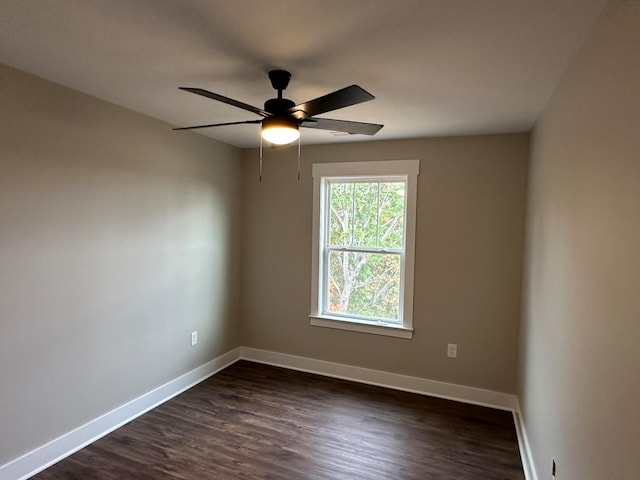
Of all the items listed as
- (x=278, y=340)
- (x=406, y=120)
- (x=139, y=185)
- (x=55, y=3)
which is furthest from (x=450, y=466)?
(x=55, y=3)

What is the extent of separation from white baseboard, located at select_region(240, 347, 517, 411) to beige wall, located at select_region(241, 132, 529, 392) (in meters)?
0.06

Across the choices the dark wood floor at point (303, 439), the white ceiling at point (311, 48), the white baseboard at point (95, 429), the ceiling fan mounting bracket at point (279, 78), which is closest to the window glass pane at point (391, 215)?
the white ceiling at point (311, 48)

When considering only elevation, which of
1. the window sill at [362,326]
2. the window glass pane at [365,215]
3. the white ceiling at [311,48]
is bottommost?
the window sill at [362,326]

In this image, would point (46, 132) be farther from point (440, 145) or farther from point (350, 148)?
point (440, 145)

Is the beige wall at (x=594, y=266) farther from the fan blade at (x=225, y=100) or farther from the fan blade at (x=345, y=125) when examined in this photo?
the fan blade at (x=225, y=100)

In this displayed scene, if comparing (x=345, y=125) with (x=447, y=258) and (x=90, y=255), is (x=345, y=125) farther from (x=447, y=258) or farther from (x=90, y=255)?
(x=90, y=255)

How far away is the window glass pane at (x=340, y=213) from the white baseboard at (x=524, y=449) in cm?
211

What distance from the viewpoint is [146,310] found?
3.12 meters

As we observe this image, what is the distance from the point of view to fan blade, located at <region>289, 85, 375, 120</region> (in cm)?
158

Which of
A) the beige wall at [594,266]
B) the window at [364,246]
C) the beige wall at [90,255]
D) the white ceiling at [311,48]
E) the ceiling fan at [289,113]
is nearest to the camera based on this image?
the beige wall at [594,266]

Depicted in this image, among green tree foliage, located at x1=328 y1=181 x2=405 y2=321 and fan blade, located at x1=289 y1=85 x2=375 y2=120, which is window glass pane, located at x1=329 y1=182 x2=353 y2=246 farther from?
fan blade, located at x1=289 y1=85 x2=375 y2=120

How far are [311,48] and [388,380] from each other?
3.08 meters

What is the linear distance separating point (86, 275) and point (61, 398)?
2.68 ft

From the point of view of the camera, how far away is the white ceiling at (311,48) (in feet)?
4.79
